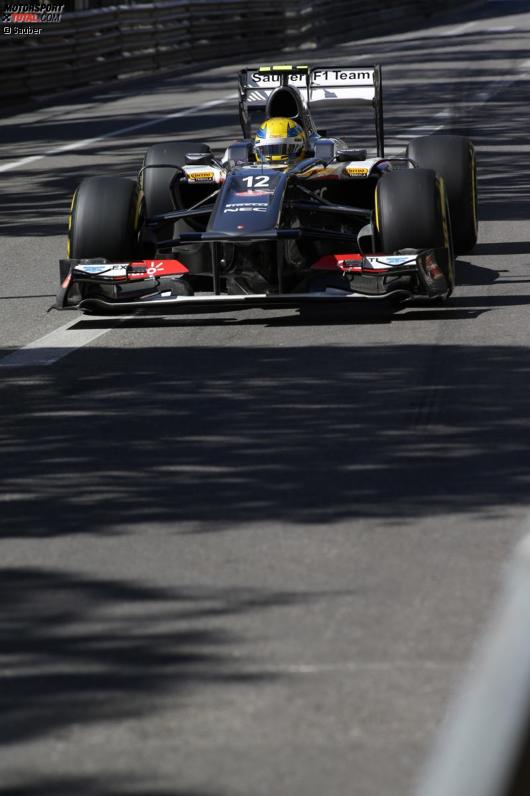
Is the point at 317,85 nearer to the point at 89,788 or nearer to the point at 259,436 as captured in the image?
the point at 259,436

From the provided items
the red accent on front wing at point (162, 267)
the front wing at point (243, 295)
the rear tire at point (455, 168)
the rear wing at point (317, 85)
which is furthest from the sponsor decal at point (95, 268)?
the rear tire at point (455, 168)

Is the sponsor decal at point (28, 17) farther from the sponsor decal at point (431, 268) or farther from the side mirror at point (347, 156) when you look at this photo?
the sponsor decal at point (431, 268)

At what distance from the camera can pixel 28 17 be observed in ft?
94.4

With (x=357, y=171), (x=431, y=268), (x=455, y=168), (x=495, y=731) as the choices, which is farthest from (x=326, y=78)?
(x=495, y=731)

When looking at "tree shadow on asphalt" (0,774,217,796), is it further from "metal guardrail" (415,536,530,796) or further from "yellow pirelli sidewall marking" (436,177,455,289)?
"yellow pirelli sidewall marking" (436,177,455,289)

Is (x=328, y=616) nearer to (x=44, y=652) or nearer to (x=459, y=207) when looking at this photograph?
(x=44, y=652)

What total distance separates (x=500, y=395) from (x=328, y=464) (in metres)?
1.34

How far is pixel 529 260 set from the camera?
1102 cm

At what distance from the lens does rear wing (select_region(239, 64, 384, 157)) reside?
1109 cm

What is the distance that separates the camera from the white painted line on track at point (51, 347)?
821 cm

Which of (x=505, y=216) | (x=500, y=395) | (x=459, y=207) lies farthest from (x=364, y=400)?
(x=505, y=216)

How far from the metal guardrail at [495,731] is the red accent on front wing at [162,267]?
737cm

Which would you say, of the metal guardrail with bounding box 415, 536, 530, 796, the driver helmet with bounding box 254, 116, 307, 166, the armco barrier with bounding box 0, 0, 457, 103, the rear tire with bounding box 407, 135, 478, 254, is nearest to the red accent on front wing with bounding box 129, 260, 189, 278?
the driver helmet with bounding box 254, 116, 307, 166

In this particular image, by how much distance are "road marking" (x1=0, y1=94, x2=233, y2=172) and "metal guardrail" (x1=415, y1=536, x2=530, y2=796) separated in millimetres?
17049
